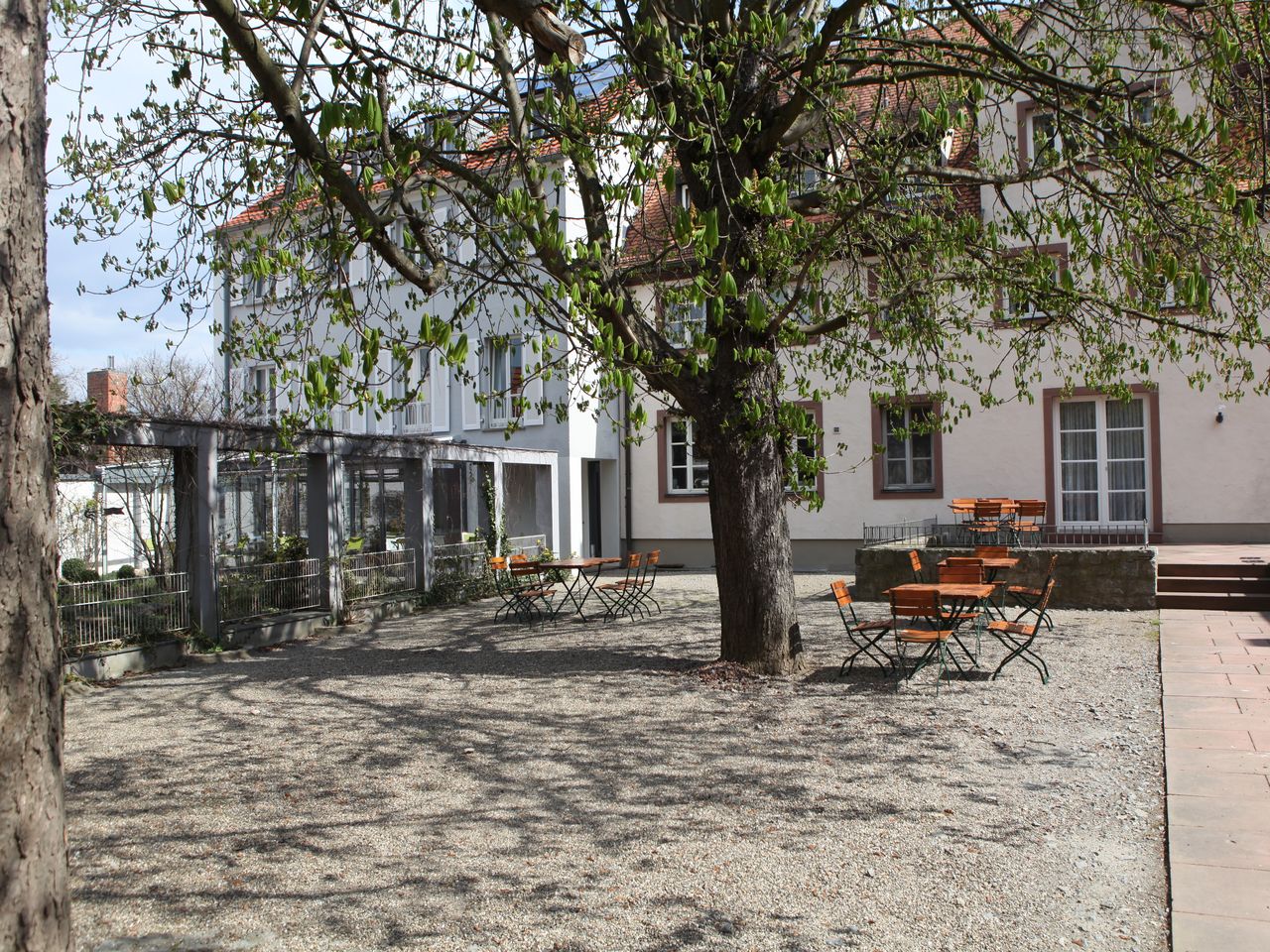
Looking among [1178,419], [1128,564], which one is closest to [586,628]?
[1128,564]

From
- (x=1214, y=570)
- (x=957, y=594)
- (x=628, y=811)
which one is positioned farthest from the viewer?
(x=1214, y=570)

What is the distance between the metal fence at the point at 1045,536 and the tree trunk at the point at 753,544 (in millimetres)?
7282

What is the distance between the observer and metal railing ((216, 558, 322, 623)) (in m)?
12.4

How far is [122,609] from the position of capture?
1079 cm

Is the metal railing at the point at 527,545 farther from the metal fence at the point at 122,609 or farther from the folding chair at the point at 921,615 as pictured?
the folding chair at the point at 921,615

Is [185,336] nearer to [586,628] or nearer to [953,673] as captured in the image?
[586,628]

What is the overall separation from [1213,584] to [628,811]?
1069cm

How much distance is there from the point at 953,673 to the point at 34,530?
797cm

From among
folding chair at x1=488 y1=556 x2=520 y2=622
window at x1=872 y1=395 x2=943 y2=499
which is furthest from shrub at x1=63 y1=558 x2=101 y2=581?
window at x1=872 y1=395 x2=943 y2=499

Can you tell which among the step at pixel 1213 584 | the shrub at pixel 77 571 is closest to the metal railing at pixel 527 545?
the shrub at pixel 77 571

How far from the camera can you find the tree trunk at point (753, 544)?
8992 mm

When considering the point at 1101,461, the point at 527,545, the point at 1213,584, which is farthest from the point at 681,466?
the point at 1213,584

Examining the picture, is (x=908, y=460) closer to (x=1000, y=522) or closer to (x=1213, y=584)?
(x=1000, y=522)

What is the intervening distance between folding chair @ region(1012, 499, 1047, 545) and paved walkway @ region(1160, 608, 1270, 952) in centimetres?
597
